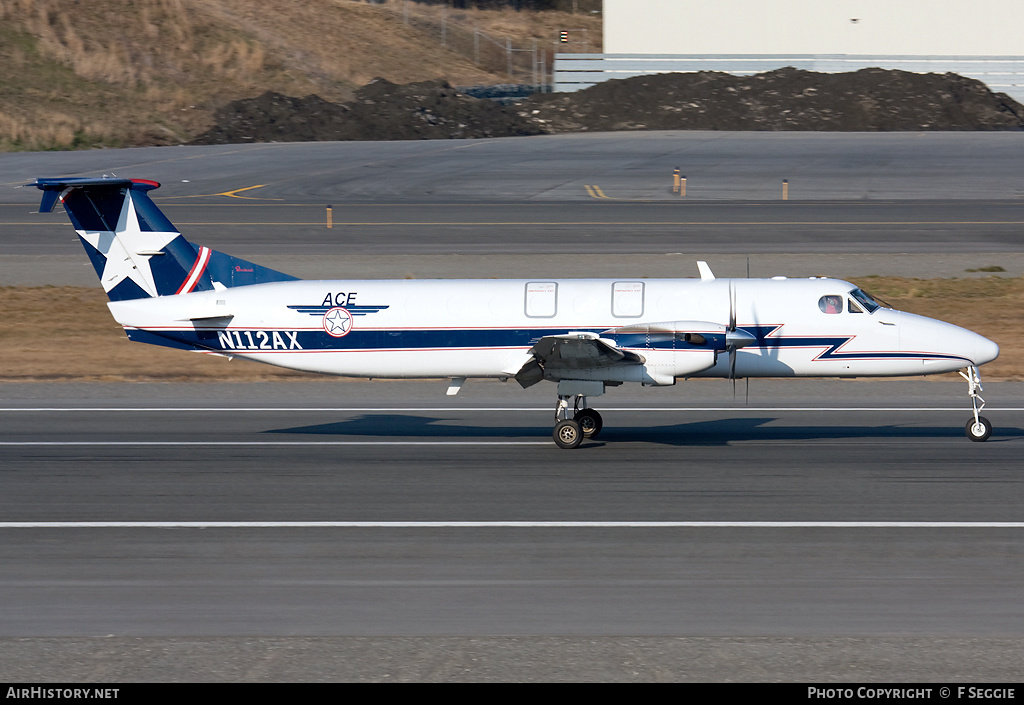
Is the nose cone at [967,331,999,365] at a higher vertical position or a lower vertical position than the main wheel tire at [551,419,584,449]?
higher

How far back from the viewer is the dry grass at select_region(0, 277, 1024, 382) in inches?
934

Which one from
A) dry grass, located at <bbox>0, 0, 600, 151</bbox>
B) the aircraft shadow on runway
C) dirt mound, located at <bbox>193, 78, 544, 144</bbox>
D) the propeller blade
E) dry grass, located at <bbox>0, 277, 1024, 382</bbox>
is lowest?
the aircraft shadow on runway

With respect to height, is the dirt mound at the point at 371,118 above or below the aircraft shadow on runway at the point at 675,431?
above

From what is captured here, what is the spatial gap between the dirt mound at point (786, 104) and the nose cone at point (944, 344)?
54822 millimetres

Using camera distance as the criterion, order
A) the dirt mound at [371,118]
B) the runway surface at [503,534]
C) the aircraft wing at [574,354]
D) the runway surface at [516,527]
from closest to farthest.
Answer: the runway surface at [503,534] → the runway surface at [516,527] → the aircraft wing at [574,354] → the dirt mound at [371,118]

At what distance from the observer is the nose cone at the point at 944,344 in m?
17.2

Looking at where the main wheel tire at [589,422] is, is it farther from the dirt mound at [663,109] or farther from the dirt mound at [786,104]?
the dirt mound at [786,104]

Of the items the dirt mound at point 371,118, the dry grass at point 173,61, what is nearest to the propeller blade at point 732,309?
the dirt mound at point 371,118

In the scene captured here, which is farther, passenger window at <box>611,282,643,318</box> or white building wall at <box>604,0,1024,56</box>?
white building wall at <box>604,0,1024,56</box>

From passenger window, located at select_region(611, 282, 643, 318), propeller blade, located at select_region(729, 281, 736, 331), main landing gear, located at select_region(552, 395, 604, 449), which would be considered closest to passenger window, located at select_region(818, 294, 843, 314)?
propeller blade, located at select_region(729, 281, 736, 331)

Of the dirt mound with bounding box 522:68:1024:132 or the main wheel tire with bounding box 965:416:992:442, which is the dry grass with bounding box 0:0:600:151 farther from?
the main wheel tire with bounding box 965:416:992:442

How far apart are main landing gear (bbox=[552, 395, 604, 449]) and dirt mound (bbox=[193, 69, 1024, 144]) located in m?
53.4

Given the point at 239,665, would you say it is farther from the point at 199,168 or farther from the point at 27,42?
the point at 27,42

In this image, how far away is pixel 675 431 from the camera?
18.5 metres
